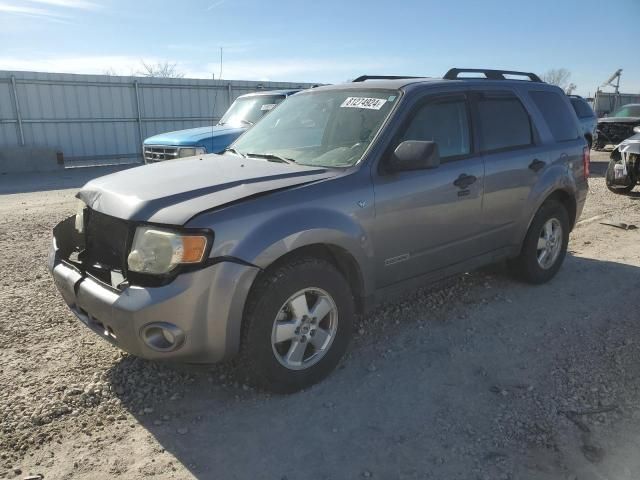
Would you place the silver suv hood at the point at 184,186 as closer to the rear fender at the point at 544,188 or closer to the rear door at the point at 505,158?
the rear door at the point at 505,158

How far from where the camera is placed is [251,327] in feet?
9.57

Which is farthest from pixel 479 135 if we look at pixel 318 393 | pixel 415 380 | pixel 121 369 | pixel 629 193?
pixel 629 193

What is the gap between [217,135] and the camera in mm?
8922

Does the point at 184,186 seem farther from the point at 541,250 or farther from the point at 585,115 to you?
the point at 585,115

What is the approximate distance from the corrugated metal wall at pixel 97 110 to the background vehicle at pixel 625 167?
410 inches

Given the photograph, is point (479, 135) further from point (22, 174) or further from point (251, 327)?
point (22, 174)

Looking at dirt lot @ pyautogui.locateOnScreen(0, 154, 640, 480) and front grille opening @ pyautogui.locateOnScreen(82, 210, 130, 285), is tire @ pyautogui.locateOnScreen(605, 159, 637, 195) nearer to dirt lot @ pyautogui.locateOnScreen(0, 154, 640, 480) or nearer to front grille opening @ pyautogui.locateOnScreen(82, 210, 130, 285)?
dirt lot @ pyautogui.locateOnScreen(0, 154, 640, 480)

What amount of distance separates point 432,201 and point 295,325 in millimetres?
1411

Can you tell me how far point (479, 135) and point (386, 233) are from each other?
1399mm

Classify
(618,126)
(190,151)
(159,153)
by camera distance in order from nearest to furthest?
(190,151)
(159,153)
(618,126)

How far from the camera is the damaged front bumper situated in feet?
8.78

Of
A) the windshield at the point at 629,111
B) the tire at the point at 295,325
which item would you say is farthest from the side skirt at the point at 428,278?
the windshield at the point at 629,111

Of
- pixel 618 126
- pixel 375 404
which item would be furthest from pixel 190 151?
pixel 618 126

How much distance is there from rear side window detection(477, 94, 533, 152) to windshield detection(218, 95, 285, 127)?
18.1ft
